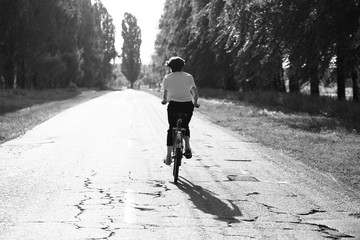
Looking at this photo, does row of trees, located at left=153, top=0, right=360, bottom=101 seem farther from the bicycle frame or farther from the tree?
the tree

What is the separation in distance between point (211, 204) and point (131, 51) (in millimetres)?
120999

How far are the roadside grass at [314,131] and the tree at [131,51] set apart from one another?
100347 millimetres

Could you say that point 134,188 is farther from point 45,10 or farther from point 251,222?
point 45,10

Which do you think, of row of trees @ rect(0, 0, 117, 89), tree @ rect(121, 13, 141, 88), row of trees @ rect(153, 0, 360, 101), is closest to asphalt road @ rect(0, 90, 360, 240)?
row of trees @ rect(153, 0, 360, 101)

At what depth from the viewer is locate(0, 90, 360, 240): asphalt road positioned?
18.2 feet

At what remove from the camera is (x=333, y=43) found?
60.7 feet

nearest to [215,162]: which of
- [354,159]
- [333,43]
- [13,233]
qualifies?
[354,159]

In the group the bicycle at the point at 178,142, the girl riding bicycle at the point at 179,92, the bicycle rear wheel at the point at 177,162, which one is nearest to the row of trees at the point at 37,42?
the girl riding bicycle at the point at 179,92

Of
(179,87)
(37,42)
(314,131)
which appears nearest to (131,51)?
(37,42)

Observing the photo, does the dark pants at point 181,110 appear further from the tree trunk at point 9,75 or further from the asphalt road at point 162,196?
the tree trunk at point 9,75

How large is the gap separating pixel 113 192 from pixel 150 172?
1806 millimetres

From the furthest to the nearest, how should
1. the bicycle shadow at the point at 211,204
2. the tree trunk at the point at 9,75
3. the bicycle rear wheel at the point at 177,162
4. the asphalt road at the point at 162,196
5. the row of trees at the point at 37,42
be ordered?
the tree trunk at the point at 9,75 < the row of trees at the point at 37,42 < the bicycle rear wheel at the point at 177,162 < the bicycle shadow at the point at 211,204 < the asphalt road at the point at 162,196

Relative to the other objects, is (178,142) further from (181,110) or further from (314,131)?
(314,131)

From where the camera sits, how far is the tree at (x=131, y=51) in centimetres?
12594
